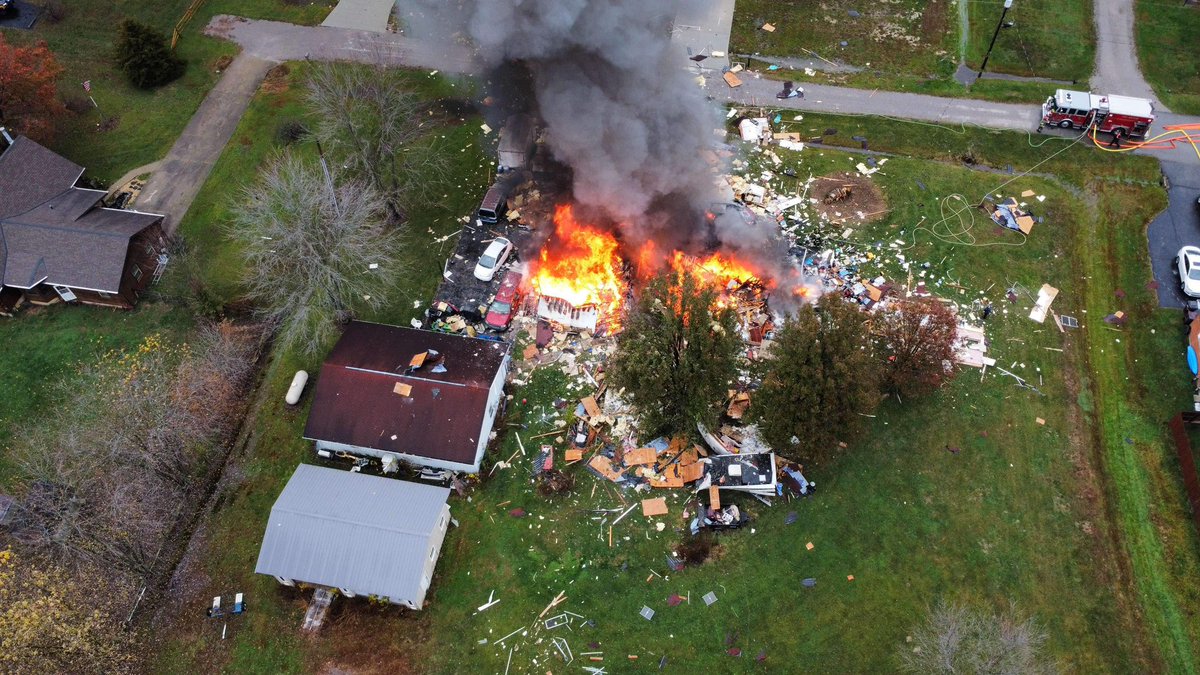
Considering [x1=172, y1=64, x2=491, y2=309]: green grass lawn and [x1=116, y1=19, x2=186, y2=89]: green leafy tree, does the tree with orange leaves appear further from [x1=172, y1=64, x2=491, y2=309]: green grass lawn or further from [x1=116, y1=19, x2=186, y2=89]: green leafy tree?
[x1=172, y1=64, x2=491, y2=309]: green grass lawn

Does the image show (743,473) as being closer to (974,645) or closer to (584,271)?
(974,645)

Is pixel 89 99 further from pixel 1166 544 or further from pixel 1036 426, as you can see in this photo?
pixel 1166 544

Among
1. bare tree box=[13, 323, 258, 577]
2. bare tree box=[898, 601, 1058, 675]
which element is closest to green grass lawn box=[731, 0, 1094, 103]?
bare tree box=[898, 601, 1058, 675]

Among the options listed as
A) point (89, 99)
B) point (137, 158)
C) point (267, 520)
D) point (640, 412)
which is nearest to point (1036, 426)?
Result: point (640, 412)

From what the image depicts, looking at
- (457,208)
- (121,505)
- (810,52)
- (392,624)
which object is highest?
(810,52)

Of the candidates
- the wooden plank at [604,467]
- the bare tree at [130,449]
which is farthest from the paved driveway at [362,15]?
the wooden plank at [604,467]

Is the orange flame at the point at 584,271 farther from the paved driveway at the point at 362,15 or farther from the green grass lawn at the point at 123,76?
the green grass lawn at the point at 123,76
